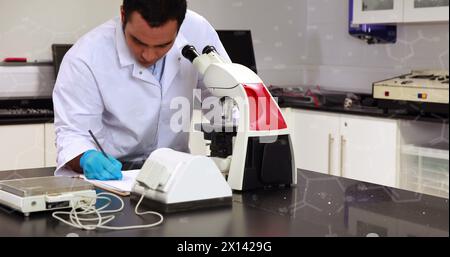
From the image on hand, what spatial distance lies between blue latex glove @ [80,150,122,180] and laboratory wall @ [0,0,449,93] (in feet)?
1.83

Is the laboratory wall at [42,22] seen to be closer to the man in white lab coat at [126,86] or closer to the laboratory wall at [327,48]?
the laboratory wall at [327,48]

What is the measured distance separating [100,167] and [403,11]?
0.64 metres

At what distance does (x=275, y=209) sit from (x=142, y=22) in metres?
0.49

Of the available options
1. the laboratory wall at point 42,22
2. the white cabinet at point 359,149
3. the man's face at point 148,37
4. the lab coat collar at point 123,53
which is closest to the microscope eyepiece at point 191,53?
the man's face at point 148,37

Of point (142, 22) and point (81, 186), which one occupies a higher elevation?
point (142, 22)

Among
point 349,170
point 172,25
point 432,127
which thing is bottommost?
point 349,170

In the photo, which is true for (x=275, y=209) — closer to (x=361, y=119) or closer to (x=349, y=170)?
(x=349, y=170)

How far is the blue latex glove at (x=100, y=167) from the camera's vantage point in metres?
1.24

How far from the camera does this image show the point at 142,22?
1292 mm

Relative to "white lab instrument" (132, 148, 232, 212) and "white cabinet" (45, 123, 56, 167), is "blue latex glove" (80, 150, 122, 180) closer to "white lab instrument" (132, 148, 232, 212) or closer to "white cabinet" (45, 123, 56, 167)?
"white lab instrument" (132, 148, 232, 212)

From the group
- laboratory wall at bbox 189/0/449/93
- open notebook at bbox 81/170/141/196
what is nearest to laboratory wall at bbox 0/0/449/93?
laboratory wall at bbox 189/0/449/93

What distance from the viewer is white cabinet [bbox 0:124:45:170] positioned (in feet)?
7.57
